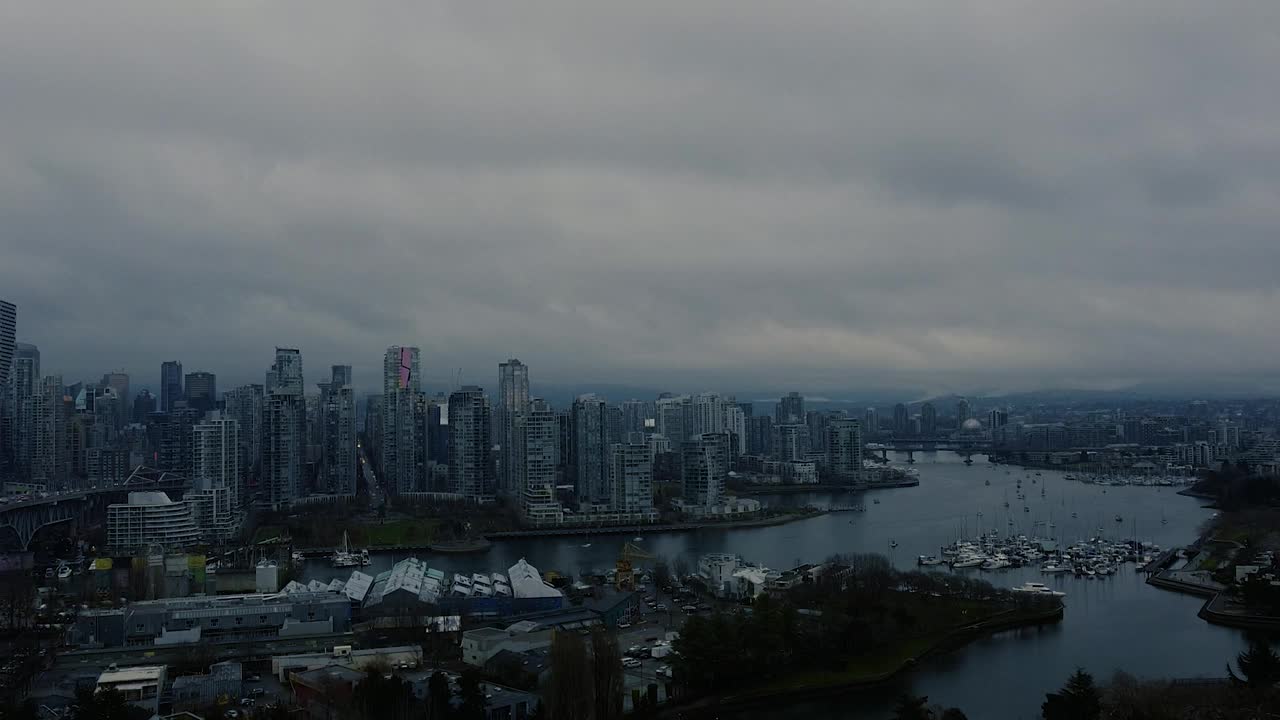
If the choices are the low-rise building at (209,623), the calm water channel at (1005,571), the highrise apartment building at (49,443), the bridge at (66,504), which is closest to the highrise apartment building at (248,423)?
the bridge at (66,504)

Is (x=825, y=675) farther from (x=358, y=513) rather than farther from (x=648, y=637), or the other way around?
(x=358, y=513)

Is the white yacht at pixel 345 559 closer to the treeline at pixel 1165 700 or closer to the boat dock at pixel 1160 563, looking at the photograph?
the treeline at pixel 1165 700

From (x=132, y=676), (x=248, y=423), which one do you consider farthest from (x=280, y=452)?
(x=132, y=676)

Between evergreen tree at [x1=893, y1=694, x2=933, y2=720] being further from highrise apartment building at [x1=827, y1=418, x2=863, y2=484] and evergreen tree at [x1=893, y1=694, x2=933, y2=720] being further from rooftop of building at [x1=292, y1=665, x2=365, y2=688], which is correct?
highrise apartment building at [x1=827, y1=418, x2=863, y2=484]

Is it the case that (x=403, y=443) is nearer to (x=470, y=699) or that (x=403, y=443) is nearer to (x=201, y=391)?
(x=201, y=391)

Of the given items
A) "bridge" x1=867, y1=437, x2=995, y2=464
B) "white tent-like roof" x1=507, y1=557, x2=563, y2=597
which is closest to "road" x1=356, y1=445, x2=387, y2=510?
"white tent-like roof" x1=507, y1=557, x2=563, y2=597

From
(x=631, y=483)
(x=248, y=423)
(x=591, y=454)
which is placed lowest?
(x=631, y=483)
